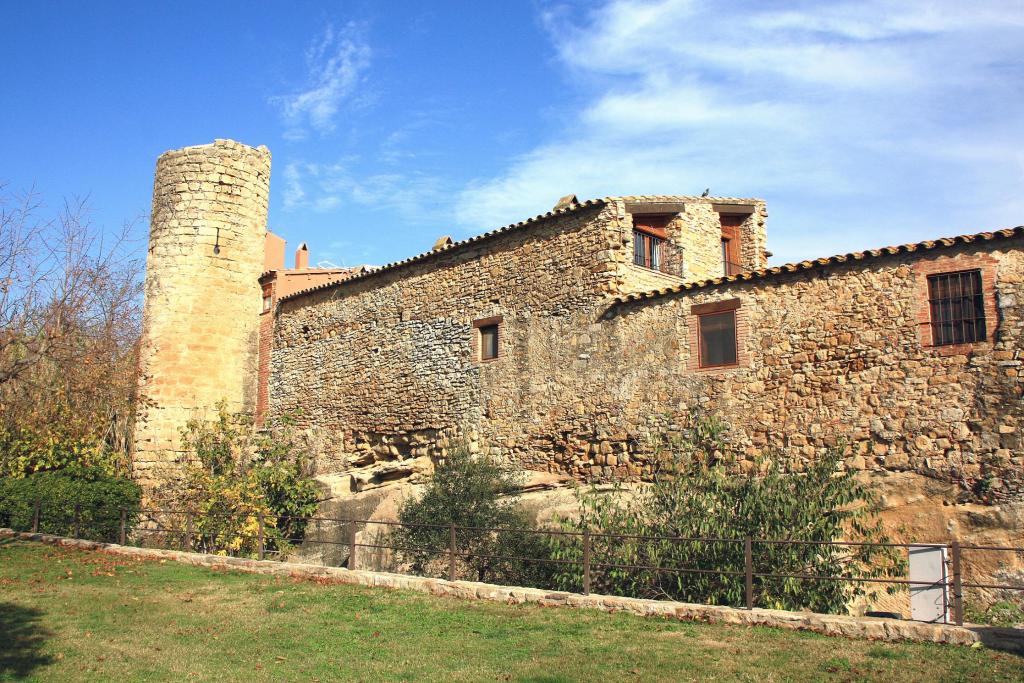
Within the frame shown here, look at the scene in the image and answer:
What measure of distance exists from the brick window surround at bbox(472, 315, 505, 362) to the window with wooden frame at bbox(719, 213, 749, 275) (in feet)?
19.5

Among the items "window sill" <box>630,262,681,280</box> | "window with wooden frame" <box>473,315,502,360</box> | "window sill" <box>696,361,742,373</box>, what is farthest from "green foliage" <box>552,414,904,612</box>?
"window with wooden frame" <box>473,315,502,360</box>

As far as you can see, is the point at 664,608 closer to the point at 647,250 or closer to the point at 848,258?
the point at 848,258

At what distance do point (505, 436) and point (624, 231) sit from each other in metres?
4.65

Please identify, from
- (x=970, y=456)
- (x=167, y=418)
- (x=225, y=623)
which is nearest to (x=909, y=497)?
(x=970, y=456)

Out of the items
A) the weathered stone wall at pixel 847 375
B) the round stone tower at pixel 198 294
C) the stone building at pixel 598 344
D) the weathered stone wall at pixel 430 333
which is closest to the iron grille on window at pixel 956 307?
the stone building at pixel 598 344

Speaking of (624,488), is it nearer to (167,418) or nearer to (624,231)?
(624,231)

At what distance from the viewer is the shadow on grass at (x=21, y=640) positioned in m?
8.00

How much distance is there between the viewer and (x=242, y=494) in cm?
1681

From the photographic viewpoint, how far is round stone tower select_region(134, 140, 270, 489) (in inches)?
859

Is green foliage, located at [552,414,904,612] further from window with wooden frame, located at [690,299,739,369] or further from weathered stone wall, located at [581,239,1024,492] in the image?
window with wooden frame, located at [690,299,739,369]

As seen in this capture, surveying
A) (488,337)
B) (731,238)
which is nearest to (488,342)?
(488,337)

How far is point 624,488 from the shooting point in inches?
542

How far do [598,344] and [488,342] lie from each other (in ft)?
10.3

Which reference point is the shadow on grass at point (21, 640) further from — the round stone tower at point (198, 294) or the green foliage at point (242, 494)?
the round stone tower at point (198, 294)
